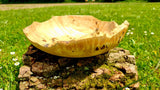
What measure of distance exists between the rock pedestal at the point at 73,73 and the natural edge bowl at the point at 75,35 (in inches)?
12.2

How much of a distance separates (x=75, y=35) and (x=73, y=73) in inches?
30.6

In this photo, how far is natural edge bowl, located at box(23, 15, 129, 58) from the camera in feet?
5.13

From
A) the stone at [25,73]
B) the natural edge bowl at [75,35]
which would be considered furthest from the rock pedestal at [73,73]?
the natural edge bowl at [75,35]

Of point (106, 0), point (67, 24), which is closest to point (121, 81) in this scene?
point (67, 24)

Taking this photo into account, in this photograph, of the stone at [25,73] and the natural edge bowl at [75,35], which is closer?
the natural edge bowl at [75,35]

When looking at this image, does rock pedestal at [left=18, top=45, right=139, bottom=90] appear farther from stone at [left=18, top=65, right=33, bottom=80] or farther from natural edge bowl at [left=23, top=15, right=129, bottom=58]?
natural edge bowl at [left=23, top=15, right=129, bottom=58]

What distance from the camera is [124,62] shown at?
226 cm

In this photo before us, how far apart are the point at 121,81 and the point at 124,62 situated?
0.35 m

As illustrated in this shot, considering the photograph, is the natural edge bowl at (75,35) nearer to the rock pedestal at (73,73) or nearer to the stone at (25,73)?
the rock pedestal at (73,73)

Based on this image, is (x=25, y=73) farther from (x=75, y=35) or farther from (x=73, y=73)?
(x=75, y=35)

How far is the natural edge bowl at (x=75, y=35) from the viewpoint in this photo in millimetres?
1564

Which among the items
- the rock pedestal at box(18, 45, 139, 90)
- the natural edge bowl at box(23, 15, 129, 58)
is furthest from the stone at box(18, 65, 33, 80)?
the natural edge bowl at box(23, 15, 129, 58)

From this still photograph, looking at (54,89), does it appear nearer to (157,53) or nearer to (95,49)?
(95,49)

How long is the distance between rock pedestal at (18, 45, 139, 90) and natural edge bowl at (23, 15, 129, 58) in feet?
1.02
